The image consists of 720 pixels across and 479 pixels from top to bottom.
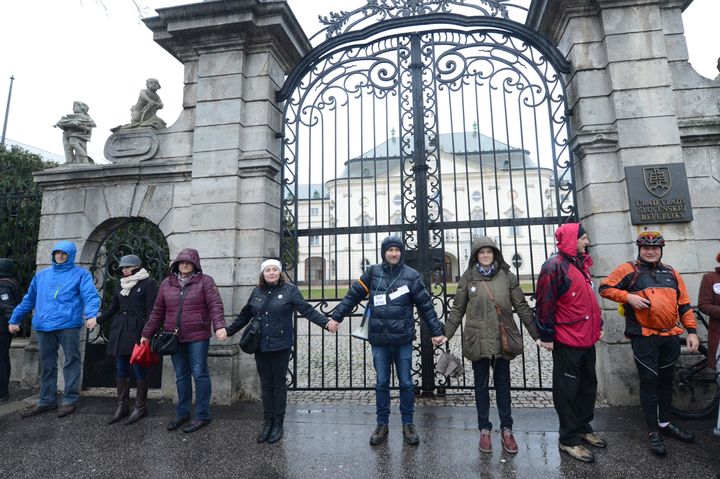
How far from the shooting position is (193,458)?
346 cm

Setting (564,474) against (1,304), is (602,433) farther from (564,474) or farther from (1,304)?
(1,304)

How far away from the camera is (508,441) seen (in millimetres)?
3420

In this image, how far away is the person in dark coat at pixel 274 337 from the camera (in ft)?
12.5

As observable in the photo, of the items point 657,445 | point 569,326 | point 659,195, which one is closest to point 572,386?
point 569,326

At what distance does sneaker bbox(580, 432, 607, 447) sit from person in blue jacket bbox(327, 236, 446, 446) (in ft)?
5.02

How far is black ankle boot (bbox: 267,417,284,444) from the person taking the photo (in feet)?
12.3

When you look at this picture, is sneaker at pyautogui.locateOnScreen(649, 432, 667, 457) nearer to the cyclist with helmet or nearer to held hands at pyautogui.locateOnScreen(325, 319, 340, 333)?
the cyclist with helmet

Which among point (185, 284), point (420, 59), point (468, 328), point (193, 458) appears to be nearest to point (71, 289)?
point (185, 284)

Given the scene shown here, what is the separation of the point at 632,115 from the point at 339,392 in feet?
17.1

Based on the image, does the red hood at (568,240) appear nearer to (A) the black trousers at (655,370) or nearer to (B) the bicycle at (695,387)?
(A) the black trousers at (655,370)

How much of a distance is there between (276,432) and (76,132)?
559 centimetres

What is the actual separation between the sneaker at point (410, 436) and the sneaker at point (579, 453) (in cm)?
125

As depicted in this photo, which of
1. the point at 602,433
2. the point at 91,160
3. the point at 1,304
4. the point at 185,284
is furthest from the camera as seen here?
the point at 91,160

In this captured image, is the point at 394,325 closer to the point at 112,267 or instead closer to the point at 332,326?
the point at 332,326
